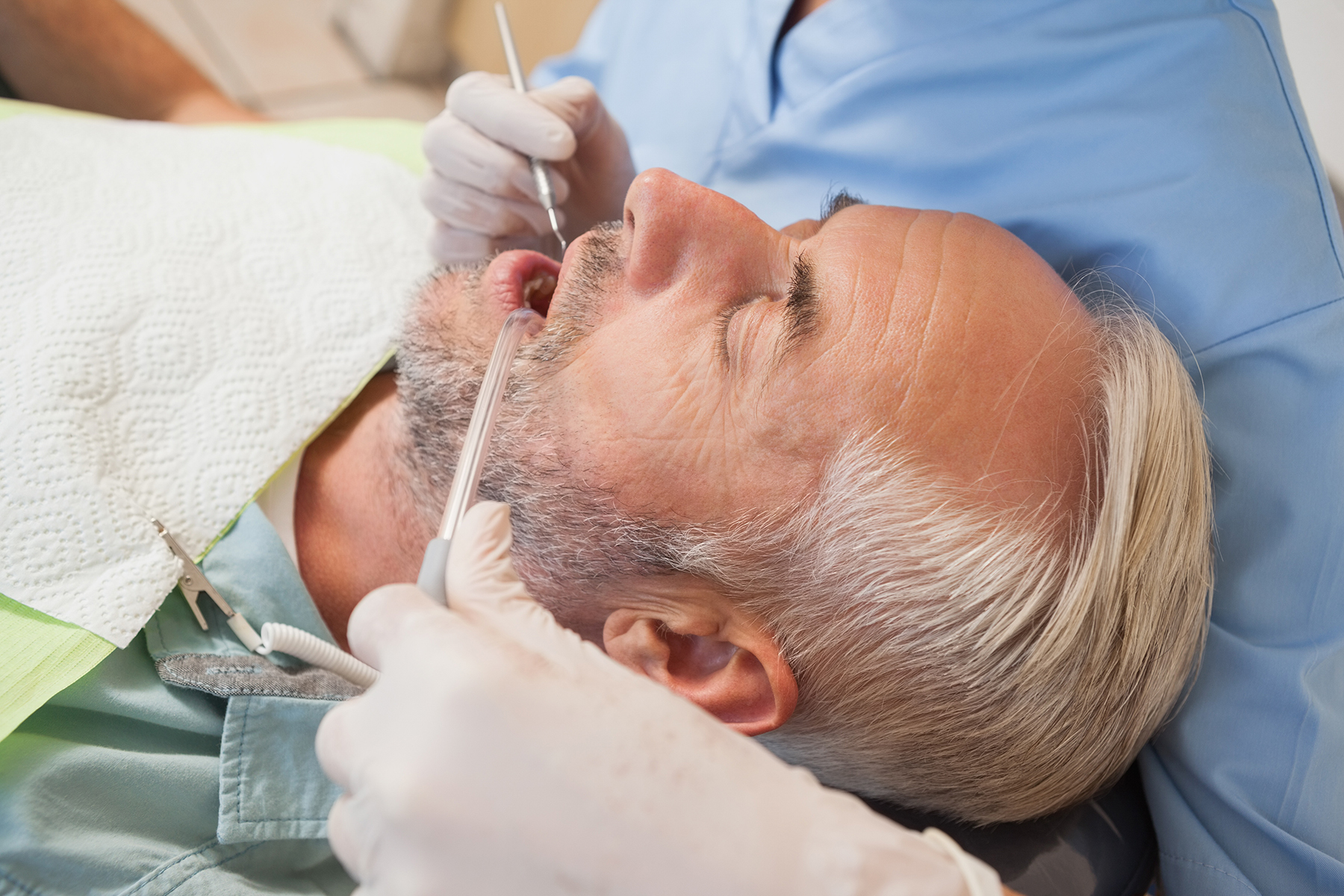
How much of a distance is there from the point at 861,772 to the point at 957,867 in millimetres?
371

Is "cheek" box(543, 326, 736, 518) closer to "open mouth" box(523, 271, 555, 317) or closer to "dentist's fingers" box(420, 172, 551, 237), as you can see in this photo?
"open mouth" box(523, 271, 555, 317)

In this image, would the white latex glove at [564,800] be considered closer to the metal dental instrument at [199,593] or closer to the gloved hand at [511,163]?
the metal dental instrument at [199,593]

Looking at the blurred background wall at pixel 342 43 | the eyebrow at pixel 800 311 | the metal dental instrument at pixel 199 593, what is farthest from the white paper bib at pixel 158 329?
the blurred background wall at pixel 342 43

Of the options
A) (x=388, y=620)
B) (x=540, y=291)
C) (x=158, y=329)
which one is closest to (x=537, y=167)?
(x=540, y=291)

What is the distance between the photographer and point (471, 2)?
243cm

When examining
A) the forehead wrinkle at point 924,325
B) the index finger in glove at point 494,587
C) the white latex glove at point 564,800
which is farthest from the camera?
the forehead wrinkle at point 924,325

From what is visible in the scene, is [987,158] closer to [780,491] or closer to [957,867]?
[780,491]

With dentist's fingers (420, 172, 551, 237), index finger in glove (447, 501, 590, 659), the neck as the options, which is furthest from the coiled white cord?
dentist's fingers (420, 172, 551, 237)

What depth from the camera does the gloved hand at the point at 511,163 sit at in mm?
1163

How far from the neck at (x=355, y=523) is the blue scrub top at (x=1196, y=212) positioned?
2.29 feet

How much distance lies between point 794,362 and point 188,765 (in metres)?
0.70

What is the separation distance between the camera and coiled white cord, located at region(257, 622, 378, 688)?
2.85 feet

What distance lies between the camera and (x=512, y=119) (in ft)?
3.79

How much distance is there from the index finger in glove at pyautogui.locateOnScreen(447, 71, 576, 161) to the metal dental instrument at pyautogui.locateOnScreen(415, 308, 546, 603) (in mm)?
301
